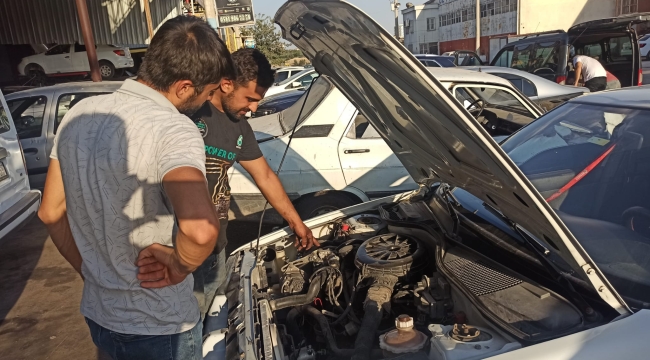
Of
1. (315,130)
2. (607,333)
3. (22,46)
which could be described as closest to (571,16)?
(22,46)

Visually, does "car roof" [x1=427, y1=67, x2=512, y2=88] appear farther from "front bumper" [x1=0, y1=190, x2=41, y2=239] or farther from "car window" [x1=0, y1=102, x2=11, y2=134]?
"car window" [x1=0, y1=102, x2=11, y2=134]

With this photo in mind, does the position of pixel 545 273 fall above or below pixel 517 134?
below

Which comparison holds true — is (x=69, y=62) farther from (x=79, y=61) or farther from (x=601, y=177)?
(x=601, y=177)

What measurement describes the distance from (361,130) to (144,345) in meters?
3.27

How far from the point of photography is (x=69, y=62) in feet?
64.3

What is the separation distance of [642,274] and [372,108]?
4.80ft

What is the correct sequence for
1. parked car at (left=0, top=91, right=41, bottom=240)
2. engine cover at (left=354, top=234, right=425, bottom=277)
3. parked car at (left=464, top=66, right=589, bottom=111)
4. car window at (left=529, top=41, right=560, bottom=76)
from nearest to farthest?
1. engine cover at (left=354, top=234, right=425, bottom=277)
2. parked car at (left=0, top=91, right=41, bottom=240)
3. parked car at (left=464, top=66, right=589, bottom=111)
4. car window at (left=529, top=41, right=560, bottom=76)

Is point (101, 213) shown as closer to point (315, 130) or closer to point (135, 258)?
point (135, 258)

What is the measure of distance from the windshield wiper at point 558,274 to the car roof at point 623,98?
93 centimetres

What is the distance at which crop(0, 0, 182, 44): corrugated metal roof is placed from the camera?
18.6 metres

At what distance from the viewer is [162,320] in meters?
1.65

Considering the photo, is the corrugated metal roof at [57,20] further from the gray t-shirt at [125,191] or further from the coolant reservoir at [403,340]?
the coolant reservoir at [403,340]

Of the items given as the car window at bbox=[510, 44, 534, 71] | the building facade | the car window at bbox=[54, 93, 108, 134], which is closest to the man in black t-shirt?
the car window at bbox=[54, 93, 108, 134]

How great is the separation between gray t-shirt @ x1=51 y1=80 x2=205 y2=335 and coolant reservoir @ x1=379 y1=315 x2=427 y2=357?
0.76m
